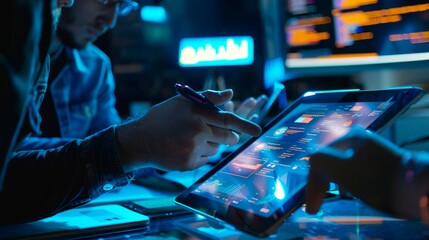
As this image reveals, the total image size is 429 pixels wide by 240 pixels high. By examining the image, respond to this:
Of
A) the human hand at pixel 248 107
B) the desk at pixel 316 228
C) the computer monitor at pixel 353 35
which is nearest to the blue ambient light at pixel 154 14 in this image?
the computer monitor at pixel 353 35

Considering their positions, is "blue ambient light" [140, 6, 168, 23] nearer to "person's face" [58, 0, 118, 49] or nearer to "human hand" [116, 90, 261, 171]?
"person's face" [58, 0, 118, 49]

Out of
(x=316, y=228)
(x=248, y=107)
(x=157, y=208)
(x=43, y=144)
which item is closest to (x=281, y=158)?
(x=316, y=228)

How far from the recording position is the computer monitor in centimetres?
97

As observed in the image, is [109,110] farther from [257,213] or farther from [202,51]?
[257,213]

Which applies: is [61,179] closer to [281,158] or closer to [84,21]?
[281,158]

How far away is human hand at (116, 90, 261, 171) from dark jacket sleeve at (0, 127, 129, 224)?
0.09 ft

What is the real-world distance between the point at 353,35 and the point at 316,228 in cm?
55

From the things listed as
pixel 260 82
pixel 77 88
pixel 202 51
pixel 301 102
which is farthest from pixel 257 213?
pixel 260 82

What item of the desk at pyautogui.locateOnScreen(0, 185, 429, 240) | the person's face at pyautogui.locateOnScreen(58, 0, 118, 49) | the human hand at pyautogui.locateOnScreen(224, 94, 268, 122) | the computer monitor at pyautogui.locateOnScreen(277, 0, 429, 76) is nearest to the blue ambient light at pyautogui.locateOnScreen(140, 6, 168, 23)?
the person's face at pyautogui.locateOnScreen(58, 0, 118, 49)

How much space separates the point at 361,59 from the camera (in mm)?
1067

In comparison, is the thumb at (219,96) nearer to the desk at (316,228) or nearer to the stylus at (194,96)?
the stylus at (194,96)

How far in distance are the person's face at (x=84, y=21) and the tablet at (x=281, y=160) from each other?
97 centimetres

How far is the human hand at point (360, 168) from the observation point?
21.3 inches

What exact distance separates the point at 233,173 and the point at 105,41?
1.56 metres
